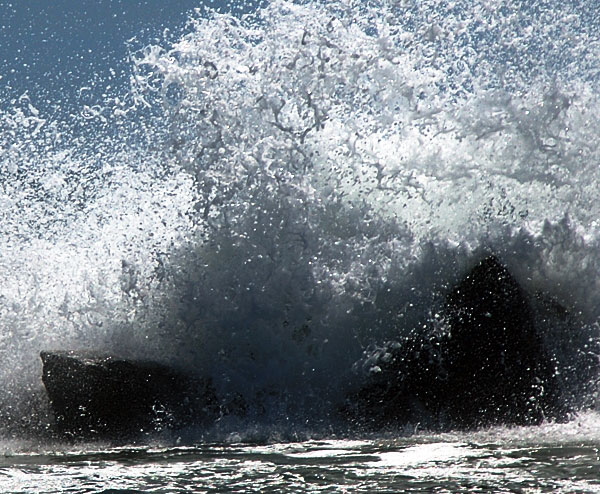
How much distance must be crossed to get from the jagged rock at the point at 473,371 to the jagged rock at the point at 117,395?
0.81m

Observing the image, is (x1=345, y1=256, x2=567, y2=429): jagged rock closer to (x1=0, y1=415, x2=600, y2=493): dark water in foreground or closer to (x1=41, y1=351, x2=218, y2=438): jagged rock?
(x1=0, y1=415, x2=600, y2=493): dark water in foreground

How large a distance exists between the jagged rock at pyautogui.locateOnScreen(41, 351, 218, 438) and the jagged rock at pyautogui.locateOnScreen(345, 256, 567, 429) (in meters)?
0.81

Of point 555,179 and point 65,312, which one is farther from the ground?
point 555,179

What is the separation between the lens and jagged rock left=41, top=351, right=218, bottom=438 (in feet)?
15.4

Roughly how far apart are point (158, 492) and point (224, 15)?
12.8 ft

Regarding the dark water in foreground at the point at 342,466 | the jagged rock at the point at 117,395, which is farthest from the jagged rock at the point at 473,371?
the jagged rock at the point at 117,395

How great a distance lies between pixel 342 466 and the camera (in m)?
3.41

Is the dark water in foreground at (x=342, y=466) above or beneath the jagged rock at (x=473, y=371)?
beneath

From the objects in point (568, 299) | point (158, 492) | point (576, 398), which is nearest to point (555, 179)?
point (568, 299)

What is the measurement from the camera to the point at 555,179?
5676 mm

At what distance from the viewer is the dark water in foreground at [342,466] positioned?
3.00 m

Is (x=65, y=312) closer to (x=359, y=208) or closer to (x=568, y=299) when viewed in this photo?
(x=359, y=208)

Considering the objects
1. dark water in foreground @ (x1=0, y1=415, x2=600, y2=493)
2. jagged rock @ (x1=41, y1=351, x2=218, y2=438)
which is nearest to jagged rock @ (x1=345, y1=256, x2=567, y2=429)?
dark water in foreground @ (x1=0, y1=415, x2=600, y2=493)

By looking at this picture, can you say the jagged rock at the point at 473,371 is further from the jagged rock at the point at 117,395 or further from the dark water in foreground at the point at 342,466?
the jagged rock at the point at 117,395
